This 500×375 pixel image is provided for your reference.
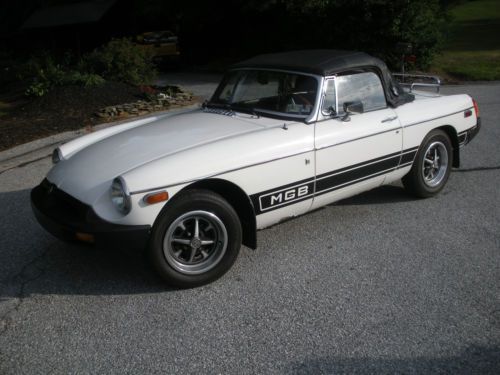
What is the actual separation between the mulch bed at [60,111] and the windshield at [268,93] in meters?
4.79

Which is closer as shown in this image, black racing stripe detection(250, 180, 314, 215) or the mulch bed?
black racing stripe detection(250, 180, 314, 215)

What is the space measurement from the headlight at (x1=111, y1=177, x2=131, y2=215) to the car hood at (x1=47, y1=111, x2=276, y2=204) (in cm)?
16

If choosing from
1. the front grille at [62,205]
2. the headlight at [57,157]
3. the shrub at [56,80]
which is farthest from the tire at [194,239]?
the shrub at [56,80]

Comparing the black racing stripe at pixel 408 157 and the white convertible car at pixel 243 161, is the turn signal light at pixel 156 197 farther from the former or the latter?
the black racing stripe at pixel 408 157

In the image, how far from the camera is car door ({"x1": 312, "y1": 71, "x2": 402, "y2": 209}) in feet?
13.6

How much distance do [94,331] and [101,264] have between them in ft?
2.97

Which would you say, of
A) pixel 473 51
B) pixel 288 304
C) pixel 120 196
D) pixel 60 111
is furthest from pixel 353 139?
pixel 473 51

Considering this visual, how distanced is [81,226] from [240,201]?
1.15 metres

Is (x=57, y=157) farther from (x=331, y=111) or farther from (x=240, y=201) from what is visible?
(x=331, y=111)

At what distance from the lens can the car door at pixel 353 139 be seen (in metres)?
4.13

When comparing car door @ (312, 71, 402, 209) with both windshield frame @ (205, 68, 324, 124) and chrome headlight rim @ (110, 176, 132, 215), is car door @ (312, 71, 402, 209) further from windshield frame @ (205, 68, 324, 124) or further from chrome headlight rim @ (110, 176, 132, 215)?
chrome headlight rim @ (110, 176, 132, 215)

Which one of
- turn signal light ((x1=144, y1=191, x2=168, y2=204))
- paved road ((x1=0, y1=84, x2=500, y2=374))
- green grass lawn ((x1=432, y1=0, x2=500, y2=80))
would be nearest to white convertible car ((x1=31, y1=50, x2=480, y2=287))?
turn signal light ((x1=144, y1=191, x2=168, y2=204))

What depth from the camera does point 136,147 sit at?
3.88 metres

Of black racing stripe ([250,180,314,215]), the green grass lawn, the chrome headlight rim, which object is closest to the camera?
the chrome headlight rim
